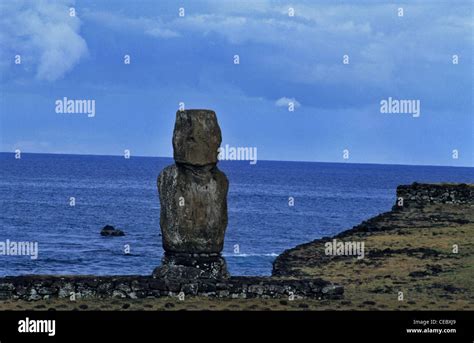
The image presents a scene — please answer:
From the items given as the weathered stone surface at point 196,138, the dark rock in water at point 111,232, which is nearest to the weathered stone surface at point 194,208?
the weathered stone surface at point 196,138

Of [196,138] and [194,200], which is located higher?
[196,138]

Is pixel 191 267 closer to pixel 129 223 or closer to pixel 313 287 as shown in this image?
pixel 313 287

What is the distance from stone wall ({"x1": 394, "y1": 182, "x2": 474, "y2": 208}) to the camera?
53844 mm

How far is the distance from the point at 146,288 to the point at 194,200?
2.50 m

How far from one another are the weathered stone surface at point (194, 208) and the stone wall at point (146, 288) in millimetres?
1095

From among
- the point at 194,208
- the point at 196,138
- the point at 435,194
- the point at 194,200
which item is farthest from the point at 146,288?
the point at 435,194

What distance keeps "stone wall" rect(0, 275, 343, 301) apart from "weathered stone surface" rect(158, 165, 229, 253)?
1.09 m

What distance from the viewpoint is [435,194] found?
179ft

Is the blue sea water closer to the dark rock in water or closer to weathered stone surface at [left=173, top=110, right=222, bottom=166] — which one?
the dark rock in water

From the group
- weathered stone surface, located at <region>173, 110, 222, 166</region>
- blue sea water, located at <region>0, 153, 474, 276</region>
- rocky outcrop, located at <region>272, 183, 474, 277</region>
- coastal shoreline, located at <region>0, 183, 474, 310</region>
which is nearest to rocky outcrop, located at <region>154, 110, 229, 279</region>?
weathered stone surface, located at <region>173, 110, 222, 166</region>

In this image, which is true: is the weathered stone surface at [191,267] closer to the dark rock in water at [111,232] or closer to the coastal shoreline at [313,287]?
the coastal shoreline at [313,287]

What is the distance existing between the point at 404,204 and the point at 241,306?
112 feet
